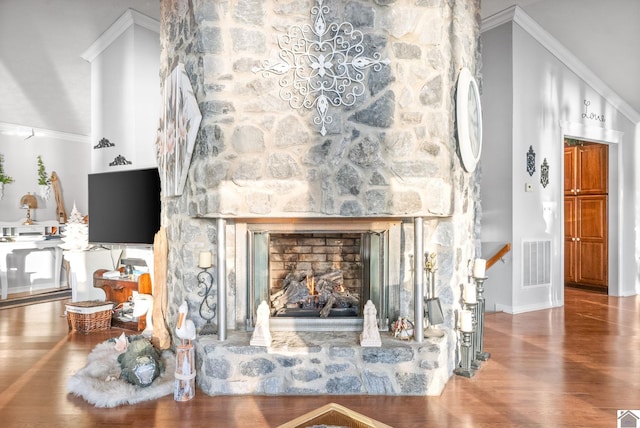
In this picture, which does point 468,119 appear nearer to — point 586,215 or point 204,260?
point 204,260

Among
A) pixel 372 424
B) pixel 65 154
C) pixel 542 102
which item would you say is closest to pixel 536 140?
pixel 542 102

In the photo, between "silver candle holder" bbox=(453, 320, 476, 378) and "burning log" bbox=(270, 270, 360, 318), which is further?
"burning log" bbox=(270, 270, 360, 318)

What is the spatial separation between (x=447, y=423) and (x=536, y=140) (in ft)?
12.3

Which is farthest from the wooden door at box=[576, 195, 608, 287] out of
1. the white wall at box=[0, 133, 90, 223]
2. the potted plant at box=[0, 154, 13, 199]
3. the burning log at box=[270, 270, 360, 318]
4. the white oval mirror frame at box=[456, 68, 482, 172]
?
the potted plant at box=[0, 154, 13, 199]

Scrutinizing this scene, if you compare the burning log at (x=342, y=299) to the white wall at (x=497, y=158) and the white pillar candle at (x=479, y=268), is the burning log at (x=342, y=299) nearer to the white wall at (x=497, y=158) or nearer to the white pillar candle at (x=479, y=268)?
the white pillar candle at (x=479, y=268)

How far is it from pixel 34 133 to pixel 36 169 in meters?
0.50

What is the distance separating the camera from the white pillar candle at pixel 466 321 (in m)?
2.96

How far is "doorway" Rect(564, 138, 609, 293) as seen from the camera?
5938mm

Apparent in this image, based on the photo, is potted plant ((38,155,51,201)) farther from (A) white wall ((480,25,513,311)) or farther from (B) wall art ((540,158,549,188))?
(B) wall art ((540,158,549,188))

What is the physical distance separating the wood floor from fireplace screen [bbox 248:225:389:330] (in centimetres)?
56

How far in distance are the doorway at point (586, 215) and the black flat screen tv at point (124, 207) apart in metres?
5.57

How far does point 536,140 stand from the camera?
4957 millimetres

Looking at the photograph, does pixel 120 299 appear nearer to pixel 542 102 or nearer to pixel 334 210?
pixel 334 210

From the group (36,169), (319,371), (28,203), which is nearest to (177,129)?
(319,371)
